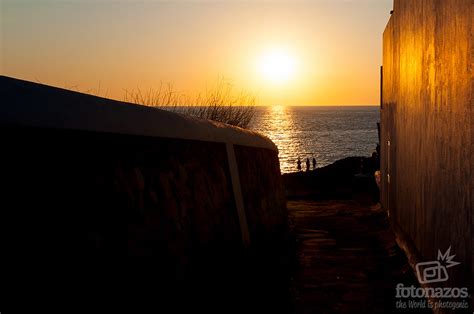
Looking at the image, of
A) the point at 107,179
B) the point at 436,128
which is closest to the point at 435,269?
the point at 436,128

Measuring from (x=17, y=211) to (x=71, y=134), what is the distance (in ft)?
2.16

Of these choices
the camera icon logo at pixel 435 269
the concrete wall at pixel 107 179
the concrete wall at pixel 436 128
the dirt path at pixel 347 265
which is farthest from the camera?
the dirt path at pixel 347 265

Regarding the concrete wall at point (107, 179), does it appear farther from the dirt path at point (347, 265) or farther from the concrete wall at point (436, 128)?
the concrete wall at point (436, 128)

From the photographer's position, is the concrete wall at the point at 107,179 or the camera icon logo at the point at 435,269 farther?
the camera icon logo at the point at 435,269

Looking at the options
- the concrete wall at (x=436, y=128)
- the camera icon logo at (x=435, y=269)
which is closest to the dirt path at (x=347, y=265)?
the camera icon logo at (x=435, y=269)

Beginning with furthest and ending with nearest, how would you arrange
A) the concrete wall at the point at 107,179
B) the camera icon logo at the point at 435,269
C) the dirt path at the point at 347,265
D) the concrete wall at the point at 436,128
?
the dirt path at the point at 347,265 < the camera icon logo at the point at 435,269 < the concrete wall at the point at 436,128 < the concrete wall at the point at 107,179

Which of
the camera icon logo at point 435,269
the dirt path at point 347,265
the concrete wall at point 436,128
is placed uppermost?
the concrete wall at point 436,128

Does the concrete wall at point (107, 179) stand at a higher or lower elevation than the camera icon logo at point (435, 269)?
higher

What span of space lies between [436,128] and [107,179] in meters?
2.72

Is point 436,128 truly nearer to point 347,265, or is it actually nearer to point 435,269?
point 435,269

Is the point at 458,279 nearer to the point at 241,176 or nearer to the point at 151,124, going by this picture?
the point at 151,124

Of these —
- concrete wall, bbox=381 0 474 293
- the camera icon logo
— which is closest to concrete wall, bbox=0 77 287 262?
the camera icon logo

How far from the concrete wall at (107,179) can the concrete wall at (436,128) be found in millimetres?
1920

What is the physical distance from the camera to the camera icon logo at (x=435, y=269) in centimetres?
484
